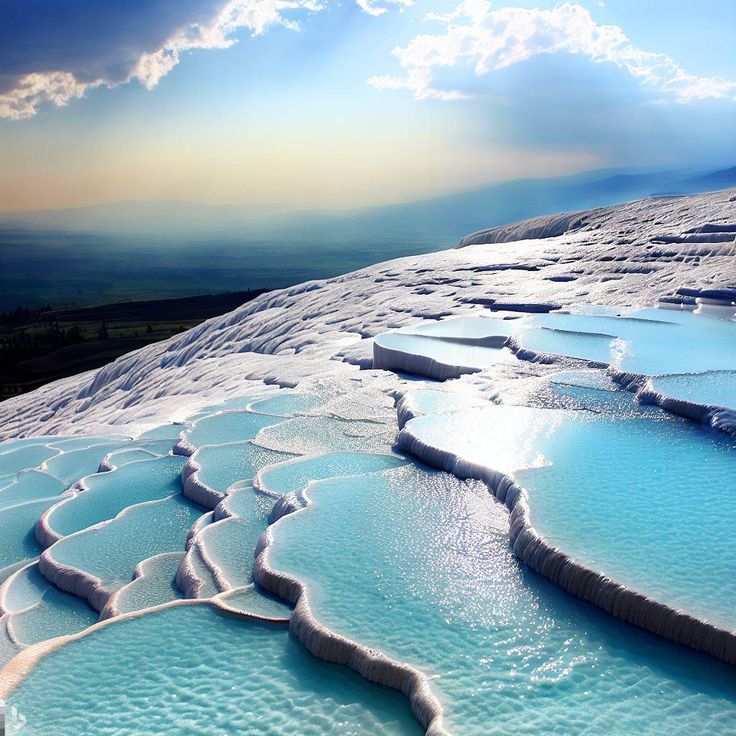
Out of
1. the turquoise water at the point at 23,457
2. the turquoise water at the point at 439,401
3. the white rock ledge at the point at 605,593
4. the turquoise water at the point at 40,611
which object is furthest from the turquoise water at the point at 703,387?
the turquoise water at the point at 23,457

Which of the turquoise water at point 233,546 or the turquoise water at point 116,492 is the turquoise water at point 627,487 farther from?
the turquoise water at point 116,492

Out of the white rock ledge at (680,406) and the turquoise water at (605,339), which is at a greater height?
the turquoise water at (605,339)

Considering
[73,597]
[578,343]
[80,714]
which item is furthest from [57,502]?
[578,343]

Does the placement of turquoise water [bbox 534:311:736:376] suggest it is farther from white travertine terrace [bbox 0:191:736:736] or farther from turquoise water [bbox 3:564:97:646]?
turquoise water [bbox 3:564:97:646]

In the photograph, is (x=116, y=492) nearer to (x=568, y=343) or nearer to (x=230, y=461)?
(x=230, y=461)

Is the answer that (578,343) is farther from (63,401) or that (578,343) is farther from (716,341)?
(63,401)

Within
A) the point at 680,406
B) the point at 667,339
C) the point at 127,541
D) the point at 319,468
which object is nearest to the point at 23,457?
the point at 127,541
